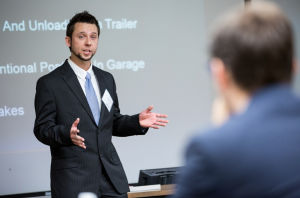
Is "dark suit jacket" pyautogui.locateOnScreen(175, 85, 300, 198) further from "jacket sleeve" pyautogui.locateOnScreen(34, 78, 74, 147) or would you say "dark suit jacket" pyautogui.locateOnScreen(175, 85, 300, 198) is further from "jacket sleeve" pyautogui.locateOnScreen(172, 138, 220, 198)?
"jacket sleeve" pyautogui.locateOnScreen(34, 78, 74, 147)

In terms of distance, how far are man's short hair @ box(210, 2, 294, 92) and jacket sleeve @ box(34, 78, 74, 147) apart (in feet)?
6.25

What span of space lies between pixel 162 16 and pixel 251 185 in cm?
429

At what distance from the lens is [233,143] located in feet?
2.40

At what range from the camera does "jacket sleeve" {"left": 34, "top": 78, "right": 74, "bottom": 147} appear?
2611 mm

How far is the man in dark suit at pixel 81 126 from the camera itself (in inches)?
108

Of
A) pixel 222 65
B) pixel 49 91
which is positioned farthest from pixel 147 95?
pixel 222 65

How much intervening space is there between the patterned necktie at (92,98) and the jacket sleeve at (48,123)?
25 centimetres

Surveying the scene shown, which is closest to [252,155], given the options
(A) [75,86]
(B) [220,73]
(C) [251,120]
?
(C) [251,120]

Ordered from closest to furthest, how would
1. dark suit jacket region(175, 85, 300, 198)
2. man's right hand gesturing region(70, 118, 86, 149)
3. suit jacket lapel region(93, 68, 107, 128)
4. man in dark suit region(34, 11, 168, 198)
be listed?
1. dark suit jacket region(175, 85, 300, 198)
2. man's right hand gesturing region(70, 118, 86, 149)
3. man in dark suit region(34, 11, 168, 198)
4. suit jacket lapel region(93, 68, 107, 128)

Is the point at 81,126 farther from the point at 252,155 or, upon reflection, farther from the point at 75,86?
the point at 252,155

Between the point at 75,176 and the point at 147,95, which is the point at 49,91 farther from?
the point at 147,95

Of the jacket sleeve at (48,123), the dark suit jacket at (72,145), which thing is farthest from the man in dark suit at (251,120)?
the dark suit jacket at (72,145)

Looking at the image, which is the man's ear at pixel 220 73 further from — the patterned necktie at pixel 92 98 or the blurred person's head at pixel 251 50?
the patterned necktie at pixel 92 98

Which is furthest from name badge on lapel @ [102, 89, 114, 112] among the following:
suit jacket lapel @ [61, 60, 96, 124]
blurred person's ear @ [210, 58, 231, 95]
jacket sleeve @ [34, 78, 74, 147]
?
blurred person's ear @ [210, 58, 231, 95]
